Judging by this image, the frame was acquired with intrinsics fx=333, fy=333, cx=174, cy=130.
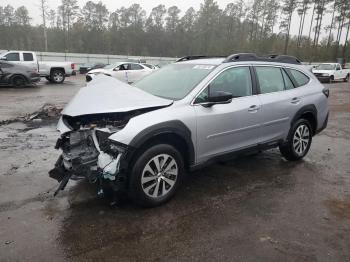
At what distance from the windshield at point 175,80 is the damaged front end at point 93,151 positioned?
0.77 meters

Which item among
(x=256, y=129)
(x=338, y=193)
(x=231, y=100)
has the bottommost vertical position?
(x=338, y=193)

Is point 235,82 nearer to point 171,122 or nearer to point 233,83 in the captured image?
point 233,83

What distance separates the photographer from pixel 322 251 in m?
3.23

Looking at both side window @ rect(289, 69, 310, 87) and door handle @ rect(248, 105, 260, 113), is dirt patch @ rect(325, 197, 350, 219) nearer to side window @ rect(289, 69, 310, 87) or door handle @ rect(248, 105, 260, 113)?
door handle @ rect(248, 105, 260, 113)

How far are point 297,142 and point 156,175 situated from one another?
304 centimetres

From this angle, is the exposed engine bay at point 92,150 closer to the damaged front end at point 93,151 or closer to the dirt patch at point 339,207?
the damaged front end at point 93,151

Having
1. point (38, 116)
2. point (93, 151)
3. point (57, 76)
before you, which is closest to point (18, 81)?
point (57, 76)

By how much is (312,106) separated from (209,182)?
2.44 m

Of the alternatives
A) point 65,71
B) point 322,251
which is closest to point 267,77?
point 322,251

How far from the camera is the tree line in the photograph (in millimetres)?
59000

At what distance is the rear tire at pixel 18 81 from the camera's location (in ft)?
54.8

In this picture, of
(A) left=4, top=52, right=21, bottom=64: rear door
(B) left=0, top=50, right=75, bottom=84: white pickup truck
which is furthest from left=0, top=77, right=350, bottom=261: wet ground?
(A) left=4, top=52, right=21, bottom=64: rear door

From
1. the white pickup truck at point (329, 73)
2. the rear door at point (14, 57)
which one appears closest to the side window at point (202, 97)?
Answer: the rear door at point (14, 57)

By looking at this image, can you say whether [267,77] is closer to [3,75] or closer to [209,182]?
[209,182]
